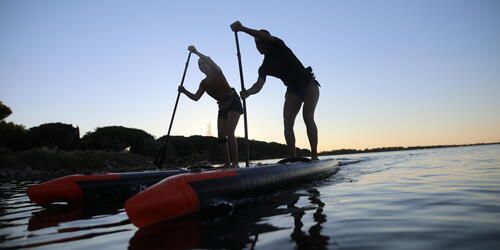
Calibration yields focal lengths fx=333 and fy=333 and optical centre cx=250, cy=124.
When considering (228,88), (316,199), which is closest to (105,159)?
(228,88)

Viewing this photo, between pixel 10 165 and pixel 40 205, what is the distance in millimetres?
22204

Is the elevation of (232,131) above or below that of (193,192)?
above

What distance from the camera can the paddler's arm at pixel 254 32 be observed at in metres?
6.11

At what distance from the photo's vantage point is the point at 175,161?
130 ft

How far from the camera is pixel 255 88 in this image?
6539 millimetres

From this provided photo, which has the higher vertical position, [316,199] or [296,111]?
[296,111]

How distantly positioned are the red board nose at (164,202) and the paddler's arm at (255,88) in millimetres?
3508

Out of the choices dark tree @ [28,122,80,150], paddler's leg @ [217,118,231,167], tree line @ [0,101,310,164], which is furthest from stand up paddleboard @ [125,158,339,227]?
dark tree @ [28,122,80,150]

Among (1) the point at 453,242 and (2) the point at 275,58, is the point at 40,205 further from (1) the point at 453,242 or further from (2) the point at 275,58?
(1) the point at 453,242

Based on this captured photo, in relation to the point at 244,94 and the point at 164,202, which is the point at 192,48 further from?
the point at 164,202

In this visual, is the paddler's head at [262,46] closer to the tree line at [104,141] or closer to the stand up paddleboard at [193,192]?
the stand up paddleboard at [193,192]

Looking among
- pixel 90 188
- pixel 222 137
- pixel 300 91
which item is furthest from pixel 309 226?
pixel 222 137

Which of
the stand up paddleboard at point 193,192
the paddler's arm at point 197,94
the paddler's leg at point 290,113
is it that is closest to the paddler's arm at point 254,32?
the paddler's leg at point 290,113

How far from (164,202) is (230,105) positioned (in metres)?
4.25
